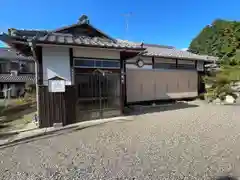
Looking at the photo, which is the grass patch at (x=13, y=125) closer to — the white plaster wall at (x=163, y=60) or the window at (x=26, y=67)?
the white plaster wall at (x=163, y=60)

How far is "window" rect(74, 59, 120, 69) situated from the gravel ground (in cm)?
240

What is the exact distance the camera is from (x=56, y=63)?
6.12 metres

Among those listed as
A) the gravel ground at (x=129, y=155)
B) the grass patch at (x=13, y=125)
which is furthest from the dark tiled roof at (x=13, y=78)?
the gravel ground at (x=129, y=155)

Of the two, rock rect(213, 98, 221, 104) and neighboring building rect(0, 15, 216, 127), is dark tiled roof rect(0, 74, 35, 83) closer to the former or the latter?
neighboring building rect(0, 15, 216, 127)

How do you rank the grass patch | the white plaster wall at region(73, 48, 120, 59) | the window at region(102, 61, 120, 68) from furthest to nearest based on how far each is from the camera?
the window at region(102, 61, 120, 68) → the white plaster wall at region(73, 48, 120, 59) → the grass patch

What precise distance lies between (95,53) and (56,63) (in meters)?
1.45

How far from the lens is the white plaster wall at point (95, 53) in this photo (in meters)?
6.41

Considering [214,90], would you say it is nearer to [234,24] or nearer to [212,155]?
[212,155]

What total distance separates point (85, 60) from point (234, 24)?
25.0 metres

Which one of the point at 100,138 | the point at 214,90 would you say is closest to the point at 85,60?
the point at 100,138

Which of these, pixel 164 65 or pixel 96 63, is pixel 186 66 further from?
pixel 96 63

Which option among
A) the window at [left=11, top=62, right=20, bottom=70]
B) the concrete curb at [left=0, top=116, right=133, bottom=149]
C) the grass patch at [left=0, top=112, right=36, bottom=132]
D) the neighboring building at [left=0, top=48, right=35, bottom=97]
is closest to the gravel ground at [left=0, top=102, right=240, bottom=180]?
the concrete curb at [left=0, top=116, right=133, bottom=149]

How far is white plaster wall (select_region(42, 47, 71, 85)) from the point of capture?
5988 millimetres

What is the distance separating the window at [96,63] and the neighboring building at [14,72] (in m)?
16.7
